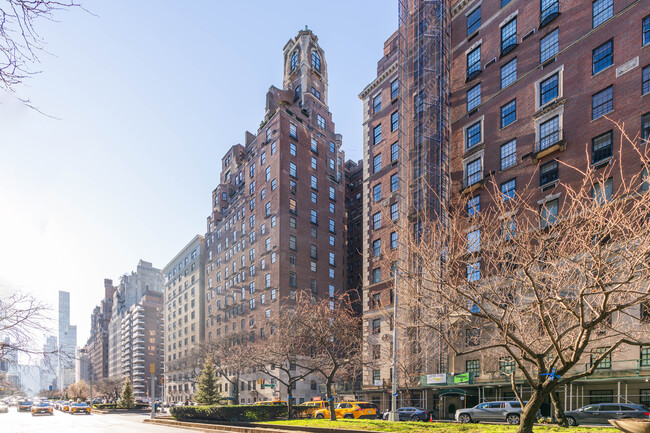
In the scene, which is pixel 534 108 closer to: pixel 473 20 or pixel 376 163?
pixel 473 20

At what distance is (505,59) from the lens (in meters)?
37.2

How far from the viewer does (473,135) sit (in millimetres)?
39938

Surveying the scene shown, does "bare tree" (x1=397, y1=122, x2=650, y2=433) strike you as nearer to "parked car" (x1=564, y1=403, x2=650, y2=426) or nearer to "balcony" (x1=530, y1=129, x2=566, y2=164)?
"parked car" (x1=564, y1=403, x2=650, y2=426)

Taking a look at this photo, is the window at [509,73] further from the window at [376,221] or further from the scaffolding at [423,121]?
the window at [376,221]

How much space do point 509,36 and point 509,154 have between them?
10.7 metres

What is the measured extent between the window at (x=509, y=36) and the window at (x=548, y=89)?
15.3 feet

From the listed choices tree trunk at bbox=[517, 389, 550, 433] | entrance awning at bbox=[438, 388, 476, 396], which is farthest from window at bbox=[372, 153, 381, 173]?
tree trunk at bbox=[517, 389, 550, 433]

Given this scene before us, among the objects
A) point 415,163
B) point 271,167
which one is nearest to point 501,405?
point 415,163

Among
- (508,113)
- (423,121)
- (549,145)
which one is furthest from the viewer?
(423,121)

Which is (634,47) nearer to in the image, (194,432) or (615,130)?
(615,130)

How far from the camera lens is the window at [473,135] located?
3934 cm

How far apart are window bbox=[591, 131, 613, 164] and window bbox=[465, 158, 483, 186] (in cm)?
956

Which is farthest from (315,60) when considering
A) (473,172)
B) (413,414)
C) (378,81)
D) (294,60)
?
(413,414)

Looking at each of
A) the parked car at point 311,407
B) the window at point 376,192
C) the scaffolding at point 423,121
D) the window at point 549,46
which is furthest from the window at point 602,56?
the parked car at point 311,407
